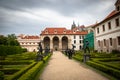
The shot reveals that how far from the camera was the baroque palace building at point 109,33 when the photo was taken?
25097 mm

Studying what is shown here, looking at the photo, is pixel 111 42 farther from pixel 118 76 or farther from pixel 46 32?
pixel 46 32

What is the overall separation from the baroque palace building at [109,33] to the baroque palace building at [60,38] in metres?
30.8

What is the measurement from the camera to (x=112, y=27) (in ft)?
87.1

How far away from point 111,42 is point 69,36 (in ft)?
126

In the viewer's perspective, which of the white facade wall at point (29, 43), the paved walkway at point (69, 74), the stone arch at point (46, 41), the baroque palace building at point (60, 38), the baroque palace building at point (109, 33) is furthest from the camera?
the white facade wall at point (29, 43)

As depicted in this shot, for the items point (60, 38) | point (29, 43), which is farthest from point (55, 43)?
point (29, 43)

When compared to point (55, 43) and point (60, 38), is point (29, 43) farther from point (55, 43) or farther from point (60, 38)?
point (60, 38)

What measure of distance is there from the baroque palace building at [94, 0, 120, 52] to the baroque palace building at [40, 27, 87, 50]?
30814 mm

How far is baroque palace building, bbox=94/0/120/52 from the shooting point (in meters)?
25.1

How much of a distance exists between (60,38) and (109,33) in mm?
38186

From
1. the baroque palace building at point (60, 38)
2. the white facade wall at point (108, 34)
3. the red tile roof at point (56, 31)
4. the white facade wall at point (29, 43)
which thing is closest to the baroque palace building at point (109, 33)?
the white facade wall at point (108, 34)

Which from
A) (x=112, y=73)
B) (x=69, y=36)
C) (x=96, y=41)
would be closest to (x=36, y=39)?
(x=69, y=36)

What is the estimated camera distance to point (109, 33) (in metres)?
28.0

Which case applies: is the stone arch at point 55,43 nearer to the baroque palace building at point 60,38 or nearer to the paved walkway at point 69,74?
the baroque palace building at point 60,38
